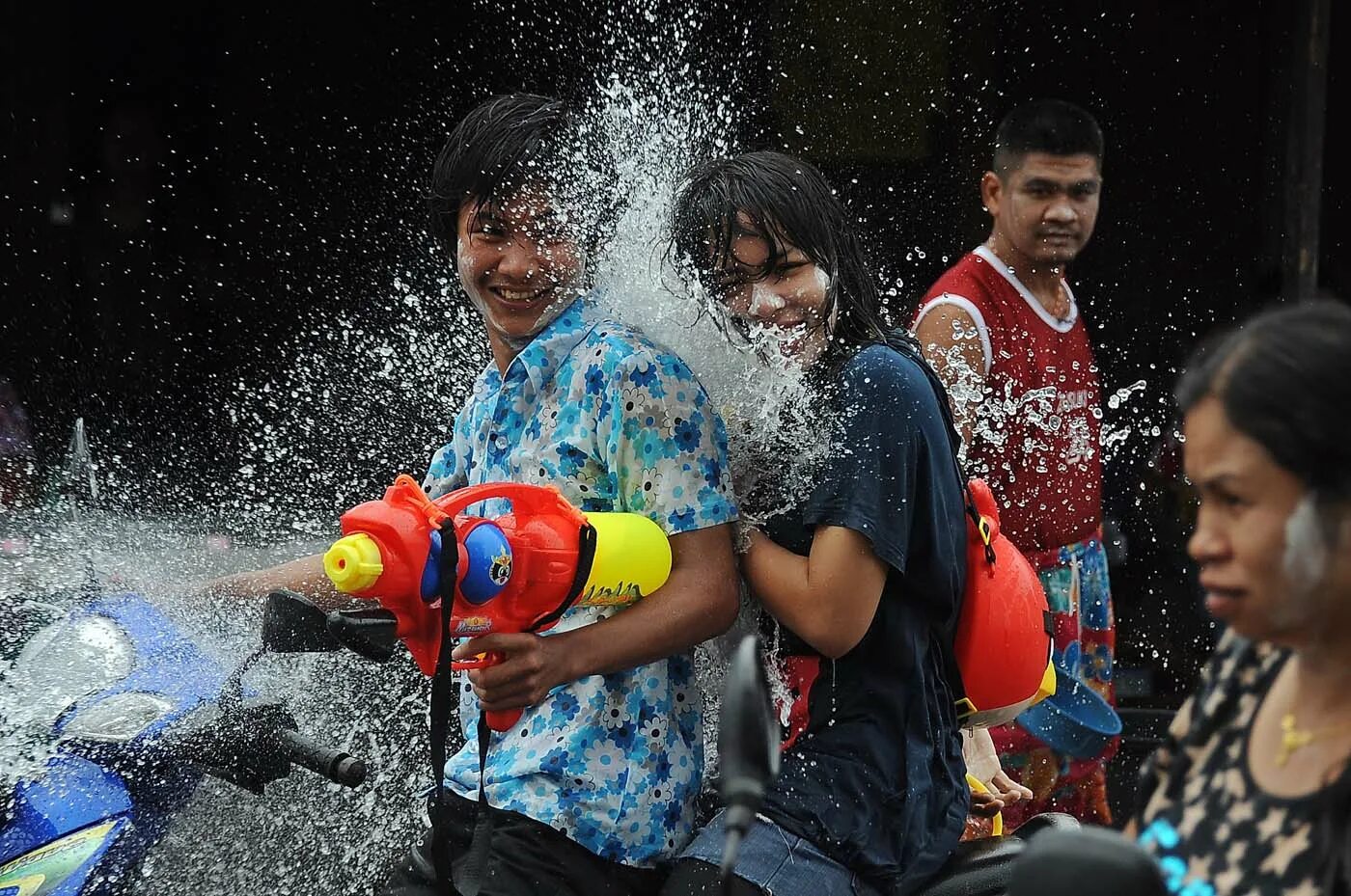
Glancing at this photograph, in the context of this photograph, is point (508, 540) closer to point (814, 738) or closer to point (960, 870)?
point (814, 738)

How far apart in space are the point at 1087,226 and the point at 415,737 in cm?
205

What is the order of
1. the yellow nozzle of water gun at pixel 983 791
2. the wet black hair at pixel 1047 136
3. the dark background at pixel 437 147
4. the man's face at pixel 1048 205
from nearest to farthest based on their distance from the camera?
the yellow nozzle of water gun at pixel 983 791 → the man's face at pixel 1048 205 → the wet black hair at pixel 1047 136 → the dark background at pixel 437 147

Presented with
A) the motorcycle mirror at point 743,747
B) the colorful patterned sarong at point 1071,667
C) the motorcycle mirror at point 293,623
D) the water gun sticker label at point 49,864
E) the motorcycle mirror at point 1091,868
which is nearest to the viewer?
the motorcycle mirror at point 1091,868

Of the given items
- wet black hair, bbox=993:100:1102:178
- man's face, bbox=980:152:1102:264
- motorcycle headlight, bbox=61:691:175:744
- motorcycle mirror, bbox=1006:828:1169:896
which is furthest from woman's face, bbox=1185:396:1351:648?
wet black hair, bbox=993:100:1102:178

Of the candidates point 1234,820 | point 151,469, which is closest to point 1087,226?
point 1234,820

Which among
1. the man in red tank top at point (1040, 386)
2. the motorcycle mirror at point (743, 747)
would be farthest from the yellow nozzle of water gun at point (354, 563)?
the man in red tank top at point (1040, 386)

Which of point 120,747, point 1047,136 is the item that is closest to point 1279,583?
point 120,747

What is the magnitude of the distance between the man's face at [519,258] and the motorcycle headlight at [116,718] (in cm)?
80

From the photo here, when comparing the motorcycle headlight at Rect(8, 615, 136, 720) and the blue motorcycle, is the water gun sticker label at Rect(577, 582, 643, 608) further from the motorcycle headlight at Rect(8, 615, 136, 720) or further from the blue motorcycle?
the motorcycle headlight at Rect(8, 615, 136, 720)

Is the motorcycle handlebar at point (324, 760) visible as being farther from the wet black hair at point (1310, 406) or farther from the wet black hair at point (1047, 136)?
the wet black hair at point (1047, 136)

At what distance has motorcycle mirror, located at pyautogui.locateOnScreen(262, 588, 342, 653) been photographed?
2178 millimetres

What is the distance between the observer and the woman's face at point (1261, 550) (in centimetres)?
134

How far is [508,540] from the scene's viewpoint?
2.21 m

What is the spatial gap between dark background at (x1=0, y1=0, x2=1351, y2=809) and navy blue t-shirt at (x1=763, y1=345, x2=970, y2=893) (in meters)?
3.41
